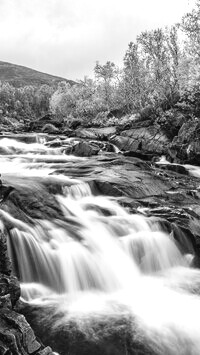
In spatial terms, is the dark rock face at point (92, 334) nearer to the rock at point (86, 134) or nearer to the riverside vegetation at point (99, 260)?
the riverside vegetation at point (99, 260)

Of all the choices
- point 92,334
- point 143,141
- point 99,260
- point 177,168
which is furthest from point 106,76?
point 92,334

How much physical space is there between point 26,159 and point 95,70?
4176cm

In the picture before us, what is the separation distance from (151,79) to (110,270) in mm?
42263

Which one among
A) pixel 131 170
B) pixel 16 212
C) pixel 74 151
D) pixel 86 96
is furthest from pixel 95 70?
pixel 16 212

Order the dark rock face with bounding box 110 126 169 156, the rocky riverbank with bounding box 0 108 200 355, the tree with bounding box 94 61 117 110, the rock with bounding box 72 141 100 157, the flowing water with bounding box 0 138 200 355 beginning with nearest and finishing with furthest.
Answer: the rocky riverbank with bounding box 0 108 200 355 → the flowing water with bounding box 0 138 200 355 → the rock with bounding box 72 141 100 157 → the dark rock face with bounding box 110 126 169 156 → the tree with bounding box 94 61 117 110

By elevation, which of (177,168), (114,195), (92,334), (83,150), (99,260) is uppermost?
(83,150)

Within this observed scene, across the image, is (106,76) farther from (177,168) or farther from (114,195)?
(114,195)

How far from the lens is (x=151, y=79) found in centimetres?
4800

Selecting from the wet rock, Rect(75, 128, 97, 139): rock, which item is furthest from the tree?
the wet rock

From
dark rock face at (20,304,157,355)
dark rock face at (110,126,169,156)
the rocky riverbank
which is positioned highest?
dark rock face at (110,126,169,156)

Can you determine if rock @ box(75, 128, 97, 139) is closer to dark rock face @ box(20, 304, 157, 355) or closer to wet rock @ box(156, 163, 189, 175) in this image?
wet rock @ box(156, 163, 189, 175)

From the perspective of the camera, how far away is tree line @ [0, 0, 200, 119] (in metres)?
29.7

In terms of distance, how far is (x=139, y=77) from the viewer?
50.1 metres

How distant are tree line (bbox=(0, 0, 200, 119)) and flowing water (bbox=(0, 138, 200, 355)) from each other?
1935 centimetres
